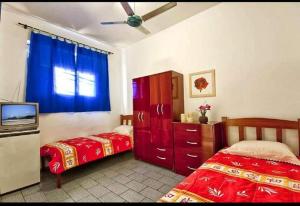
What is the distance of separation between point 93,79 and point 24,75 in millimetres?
1299

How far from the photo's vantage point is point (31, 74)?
272 centimetres

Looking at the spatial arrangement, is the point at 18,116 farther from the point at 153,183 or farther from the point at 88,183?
the point at 153,183

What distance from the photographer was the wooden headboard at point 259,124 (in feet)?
6.55

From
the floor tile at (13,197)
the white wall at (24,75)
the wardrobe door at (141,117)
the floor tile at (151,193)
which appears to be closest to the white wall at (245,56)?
the wardrobe door at (141,117)

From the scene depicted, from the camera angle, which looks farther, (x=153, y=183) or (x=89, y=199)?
(x=153, y=183)

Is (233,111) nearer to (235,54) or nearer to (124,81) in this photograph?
(235,54)

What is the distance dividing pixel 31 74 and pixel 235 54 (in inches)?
137

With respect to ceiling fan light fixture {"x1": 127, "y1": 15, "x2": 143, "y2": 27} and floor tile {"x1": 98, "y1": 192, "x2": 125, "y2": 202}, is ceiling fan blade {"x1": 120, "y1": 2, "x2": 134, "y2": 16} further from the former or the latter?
floor tile {"x1": 98, "y1": 192, "x2": 125, "y2": 202}

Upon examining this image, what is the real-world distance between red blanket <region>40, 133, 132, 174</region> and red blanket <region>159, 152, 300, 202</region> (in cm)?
187

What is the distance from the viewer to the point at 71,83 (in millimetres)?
3275

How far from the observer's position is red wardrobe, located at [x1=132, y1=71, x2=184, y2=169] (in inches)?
109

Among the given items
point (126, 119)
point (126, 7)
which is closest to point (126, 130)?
point (126, 119)

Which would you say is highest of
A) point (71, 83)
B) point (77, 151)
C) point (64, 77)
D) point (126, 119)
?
point (64, 77)

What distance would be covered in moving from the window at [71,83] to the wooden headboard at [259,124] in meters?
2.89
